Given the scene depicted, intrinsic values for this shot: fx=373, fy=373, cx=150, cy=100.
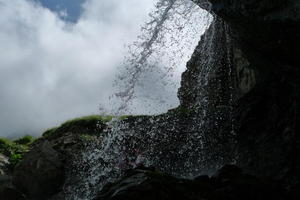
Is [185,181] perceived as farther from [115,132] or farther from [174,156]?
[115,132]

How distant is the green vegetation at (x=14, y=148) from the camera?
15695mm

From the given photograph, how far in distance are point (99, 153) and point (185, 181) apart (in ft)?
26.8

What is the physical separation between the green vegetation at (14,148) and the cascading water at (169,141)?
3.81 metres

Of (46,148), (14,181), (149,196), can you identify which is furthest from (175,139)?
(149,196)

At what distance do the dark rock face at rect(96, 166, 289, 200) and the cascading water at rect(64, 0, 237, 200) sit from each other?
3.91 meters

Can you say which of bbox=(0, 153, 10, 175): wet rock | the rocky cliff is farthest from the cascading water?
bbox=(0, 153, 10, 175): wet rock

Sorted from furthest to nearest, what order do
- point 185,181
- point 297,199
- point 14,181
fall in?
point 14,181
point 297,199
point 185,181

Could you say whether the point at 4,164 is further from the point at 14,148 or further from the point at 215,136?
the point at 215,136

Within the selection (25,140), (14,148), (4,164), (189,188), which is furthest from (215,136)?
(25,140)

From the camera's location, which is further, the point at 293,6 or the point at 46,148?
the point at 46,148

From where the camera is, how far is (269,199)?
5.70 m

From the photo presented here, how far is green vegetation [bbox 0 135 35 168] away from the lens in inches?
618

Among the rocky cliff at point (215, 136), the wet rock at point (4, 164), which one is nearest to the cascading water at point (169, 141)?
the rocky cliff at point (215, 136)

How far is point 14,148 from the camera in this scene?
17156mm
